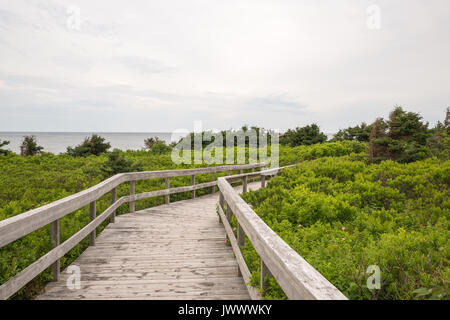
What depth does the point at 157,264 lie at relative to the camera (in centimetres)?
425

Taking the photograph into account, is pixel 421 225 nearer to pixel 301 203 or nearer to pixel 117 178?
pixel 301 203

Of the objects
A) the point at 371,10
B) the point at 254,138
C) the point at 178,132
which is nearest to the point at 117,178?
the point at 371,10

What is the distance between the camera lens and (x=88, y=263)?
4234 mm

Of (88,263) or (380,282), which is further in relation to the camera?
(88,263)

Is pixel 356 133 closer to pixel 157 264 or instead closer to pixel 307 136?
pixel 307 136

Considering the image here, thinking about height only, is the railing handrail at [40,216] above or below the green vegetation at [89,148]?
below

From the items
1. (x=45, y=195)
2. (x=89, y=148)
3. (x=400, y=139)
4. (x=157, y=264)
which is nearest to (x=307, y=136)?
(x=400, y=139)

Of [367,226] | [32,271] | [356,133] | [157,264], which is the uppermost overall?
[356,133]

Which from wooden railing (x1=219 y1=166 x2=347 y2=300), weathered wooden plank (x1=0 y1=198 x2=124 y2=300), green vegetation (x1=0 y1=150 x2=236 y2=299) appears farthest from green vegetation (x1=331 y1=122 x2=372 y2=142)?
weathered wooden plank (x1=0 y1=198 x2=124 y2=300)

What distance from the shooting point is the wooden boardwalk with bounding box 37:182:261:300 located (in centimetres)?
333

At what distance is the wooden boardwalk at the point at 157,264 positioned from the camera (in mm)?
3326

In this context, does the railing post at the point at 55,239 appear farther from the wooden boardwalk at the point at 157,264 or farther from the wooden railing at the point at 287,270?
the wooden railing at the point at 287,270

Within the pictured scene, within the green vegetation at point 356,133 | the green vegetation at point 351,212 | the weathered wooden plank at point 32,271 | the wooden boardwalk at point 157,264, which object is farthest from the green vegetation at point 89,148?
the green vegetation at point 356,133

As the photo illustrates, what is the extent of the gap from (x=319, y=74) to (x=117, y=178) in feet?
50.7
